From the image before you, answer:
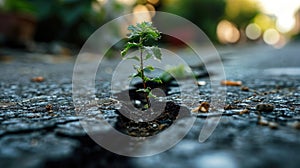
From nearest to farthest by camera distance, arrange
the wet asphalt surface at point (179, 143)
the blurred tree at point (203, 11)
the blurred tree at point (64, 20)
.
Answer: the wet asphalt surface at point (179, 143), the blurred tree at point (64, 20), the blurred tree at point (203, 11)

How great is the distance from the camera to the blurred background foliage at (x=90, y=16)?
Answer: 200 inches

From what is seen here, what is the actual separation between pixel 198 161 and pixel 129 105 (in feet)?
1.71

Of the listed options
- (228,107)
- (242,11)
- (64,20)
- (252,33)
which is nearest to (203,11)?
(242,11)

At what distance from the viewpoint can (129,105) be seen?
1.01m

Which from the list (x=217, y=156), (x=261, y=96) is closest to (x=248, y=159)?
(x=217, y=156)

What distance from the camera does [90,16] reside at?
7.68m

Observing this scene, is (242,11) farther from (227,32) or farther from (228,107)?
(228,107)

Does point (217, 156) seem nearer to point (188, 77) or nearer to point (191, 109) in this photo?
point (191, 109)

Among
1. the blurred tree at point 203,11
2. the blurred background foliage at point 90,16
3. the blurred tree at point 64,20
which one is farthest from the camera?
the blurred tree at point 203,11

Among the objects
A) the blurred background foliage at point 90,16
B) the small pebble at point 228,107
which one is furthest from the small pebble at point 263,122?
the blurred background foliage at point 90,16

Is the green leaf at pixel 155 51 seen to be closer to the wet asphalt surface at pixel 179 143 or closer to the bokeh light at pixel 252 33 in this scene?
the wet asphalt surface at pixel 179 143

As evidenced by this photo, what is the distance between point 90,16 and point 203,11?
21.4ft

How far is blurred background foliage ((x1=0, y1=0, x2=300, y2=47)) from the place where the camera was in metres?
5.07

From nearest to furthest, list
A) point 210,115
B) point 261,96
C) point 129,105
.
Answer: point 210,115, point 129,105, point 261,96
